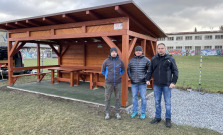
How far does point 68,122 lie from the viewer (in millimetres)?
3322

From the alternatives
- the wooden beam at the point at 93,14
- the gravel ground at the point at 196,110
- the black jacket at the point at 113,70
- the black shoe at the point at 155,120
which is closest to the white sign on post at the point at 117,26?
the wooden beam at the point at 93,14

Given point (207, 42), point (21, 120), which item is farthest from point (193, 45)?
point (21, 120)

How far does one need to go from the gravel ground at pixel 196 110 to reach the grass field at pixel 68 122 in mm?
351

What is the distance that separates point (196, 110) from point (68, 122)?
3.38 metres

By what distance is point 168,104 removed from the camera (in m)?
3.14

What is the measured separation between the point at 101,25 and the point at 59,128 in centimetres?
284

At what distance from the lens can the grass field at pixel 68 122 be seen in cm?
293

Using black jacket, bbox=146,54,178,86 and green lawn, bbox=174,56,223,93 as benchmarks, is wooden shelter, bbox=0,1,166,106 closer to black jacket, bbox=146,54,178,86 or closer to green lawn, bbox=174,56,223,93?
black jacket, bbox=146,54,178,86

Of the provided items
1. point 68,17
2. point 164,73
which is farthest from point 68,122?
point 68,17

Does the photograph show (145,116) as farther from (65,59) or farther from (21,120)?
(65,59)

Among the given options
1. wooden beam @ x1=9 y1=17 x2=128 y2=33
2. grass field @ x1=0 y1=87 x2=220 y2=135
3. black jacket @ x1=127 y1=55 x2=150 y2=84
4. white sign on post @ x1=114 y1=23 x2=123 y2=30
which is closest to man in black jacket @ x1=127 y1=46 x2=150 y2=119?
black jacket @ x1=127 y1=55 x2=150 y2=84

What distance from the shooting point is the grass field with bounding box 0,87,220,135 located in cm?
293

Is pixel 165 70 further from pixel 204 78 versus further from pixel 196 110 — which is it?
pixel 204 78

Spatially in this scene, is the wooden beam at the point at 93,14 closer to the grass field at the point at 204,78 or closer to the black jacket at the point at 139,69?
the black jacket at the point at 139,69
